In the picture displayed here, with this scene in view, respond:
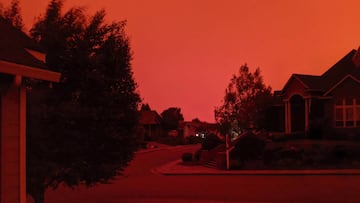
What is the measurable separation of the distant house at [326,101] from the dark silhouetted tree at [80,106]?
2859cm

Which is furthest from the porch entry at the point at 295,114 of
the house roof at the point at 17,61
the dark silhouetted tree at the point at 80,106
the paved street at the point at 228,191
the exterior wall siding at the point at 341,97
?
the house roof at the point at 17,61

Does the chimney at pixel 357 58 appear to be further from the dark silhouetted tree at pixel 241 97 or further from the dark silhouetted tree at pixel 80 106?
the dark silhouetted tree at pixel 80 106

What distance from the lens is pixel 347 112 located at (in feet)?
123

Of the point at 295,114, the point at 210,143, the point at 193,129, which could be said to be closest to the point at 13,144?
the point at 210,143

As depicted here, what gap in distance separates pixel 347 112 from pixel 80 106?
3097 centimetres

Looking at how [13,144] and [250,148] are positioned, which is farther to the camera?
[250,148]

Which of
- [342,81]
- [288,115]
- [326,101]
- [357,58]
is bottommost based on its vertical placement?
[288,115]

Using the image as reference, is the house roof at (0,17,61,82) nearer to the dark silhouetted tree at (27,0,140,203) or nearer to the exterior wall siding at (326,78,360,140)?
the dark silhouetted tree at (27,0,140,203)

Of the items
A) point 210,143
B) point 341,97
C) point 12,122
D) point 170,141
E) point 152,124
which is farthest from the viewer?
point 152,124

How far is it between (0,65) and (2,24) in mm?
2539

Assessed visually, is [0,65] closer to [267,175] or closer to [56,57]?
[56,57]

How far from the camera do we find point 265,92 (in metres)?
53.5

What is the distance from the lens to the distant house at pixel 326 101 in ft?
122

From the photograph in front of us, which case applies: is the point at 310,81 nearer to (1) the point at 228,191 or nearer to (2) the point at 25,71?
(1) the point at 228,191
